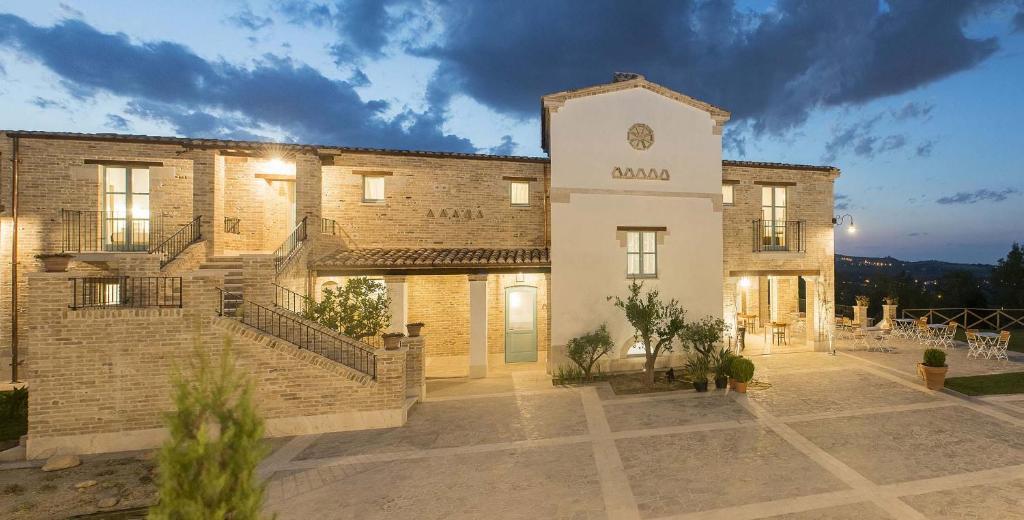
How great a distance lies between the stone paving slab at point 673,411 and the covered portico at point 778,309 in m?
5.06

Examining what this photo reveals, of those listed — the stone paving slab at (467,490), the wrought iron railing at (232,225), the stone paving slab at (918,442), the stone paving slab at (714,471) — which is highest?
the wrought iron railing at (232,225)

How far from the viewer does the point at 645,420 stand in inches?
340

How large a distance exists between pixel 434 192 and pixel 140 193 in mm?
8494

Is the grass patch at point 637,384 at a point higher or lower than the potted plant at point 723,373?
lower

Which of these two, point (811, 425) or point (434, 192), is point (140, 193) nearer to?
point (434, 192)

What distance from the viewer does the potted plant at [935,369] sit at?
10.1 metres

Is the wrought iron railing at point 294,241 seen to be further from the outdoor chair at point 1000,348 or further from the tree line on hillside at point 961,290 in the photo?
the tree line on hillside at point 961,290

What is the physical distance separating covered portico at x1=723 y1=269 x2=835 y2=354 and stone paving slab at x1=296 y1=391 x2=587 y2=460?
813 cm

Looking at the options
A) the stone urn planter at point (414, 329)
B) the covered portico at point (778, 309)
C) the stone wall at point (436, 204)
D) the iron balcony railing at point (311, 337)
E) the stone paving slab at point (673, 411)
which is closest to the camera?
the stone paving slab at point (673, 411)

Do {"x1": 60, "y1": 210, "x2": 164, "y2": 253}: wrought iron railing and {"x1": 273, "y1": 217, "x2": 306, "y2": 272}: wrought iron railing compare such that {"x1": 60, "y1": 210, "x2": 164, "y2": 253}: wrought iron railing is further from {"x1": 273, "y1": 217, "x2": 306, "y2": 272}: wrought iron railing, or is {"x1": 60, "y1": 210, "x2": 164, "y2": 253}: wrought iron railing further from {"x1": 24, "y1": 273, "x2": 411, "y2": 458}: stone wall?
{"x1": 24, "y1": 273, "x2": 411, "y2": 458}: stone wall

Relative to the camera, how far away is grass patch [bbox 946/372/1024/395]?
32.9 feet

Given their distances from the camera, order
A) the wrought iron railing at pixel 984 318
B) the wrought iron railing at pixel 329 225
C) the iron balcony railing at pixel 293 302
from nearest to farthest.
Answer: the iron balcony railing at pixel 293 302 → the wrought iron railing at pixel 329 225 → the wrought iron railing at pixel 984 318

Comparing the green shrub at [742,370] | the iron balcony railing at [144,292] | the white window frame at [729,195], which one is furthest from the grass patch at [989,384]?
the iron balcony railing at [144,292]

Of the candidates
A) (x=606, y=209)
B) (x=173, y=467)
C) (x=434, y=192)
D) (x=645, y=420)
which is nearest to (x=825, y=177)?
(x=606, y=209)
